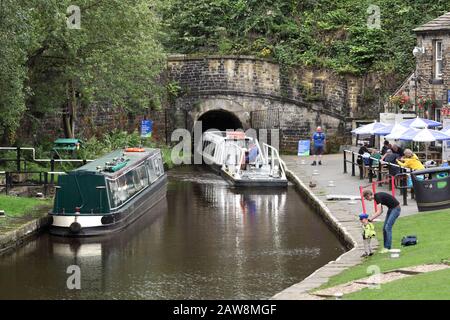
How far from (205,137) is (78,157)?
10.1m

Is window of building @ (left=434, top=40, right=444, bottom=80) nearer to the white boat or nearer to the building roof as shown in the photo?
the building roof

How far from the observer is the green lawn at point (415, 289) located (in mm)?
13977

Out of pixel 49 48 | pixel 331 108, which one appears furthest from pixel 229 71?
pixel 49 48

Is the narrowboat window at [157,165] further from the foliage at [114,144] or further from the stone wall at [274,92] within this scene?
the stone wall at [274,92]

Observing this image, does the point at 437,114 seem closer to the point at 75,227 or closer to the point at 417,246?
the point at 75,227

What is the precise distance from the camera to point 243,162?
3469 centimetres

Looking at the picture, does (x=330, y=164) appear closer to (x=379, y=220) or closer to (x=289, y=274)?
(x=379, y=220)

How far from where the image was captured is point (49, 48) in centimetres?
2898

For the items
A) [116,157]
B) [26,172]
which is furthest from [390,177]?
[26,172]

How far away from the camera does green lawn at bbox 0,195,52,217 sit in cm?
2359

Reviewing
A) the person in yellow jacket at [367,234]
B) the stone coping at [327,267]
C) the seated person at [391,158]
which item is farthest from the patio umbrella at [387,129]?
the person in yellow jacket at [367,234]

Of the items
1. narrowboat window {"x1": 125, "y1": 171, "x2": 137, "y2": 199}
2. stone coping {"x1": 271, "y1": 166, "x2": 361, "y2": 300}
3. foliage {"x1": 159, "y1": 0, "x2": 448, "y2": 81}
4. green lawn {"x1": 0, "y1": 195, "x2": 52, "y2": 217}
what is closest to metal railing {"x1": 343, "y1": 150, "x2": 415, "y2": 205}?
stone coping {"x1": 271, "y1": 166, "x2": 361, "y2": 300}

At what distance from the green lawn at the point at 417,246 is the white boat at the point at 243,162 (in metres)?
10.9

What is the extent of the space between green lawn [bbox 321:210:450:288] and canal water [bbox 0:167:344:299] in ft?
4.31
